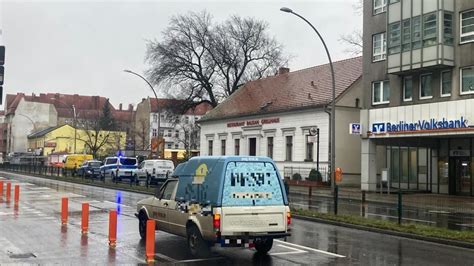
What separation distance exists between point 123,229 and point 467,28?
2290cm

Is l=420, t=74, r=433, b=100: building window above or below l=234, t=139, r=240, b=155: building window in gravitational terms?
above

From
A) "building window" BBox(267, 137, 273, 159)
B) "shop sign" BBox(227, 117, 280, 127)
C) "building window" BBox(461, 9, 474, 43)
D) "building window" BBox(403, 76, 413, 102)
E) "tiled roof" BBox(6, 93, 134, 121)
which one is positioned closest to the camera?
"building window" BBox(461, 9, 474, 43)

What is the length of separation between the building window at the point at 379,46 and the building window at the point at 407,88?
263 centimetres

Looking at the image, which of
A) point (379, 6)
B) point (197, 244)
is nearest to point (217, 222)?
point (197, 244)

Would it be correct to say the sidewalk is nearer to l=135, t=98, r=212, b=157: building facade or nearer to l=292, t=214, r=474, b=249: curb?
l=292, t=214, r=474, b=249: curb

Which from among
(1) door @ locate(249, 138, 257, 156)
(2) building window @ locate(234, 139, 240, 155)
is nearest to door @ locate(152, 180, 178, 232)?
(1) door @ locate(249, 138, 257, 156)

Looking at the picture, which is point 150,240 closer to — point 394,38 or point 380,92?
point 394,38

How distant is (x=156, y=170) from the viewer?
129ft

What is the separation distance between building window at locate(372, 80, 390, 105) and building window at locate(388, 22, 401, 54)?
102 inches

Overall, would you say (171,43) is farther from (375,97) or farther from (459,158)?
(459,158)

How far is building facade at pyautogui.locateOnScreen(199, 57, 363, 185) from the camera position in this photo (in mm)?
41875

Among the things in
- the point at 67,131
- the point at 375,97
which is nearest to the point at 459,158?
the point at 375,97

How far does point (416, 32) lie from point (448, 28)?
1.78 metres

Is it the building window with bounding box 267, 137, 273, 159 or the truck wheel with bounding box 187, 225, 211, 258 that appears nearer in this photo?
the truck wheel with bounding box 187, 225, 211, 258
